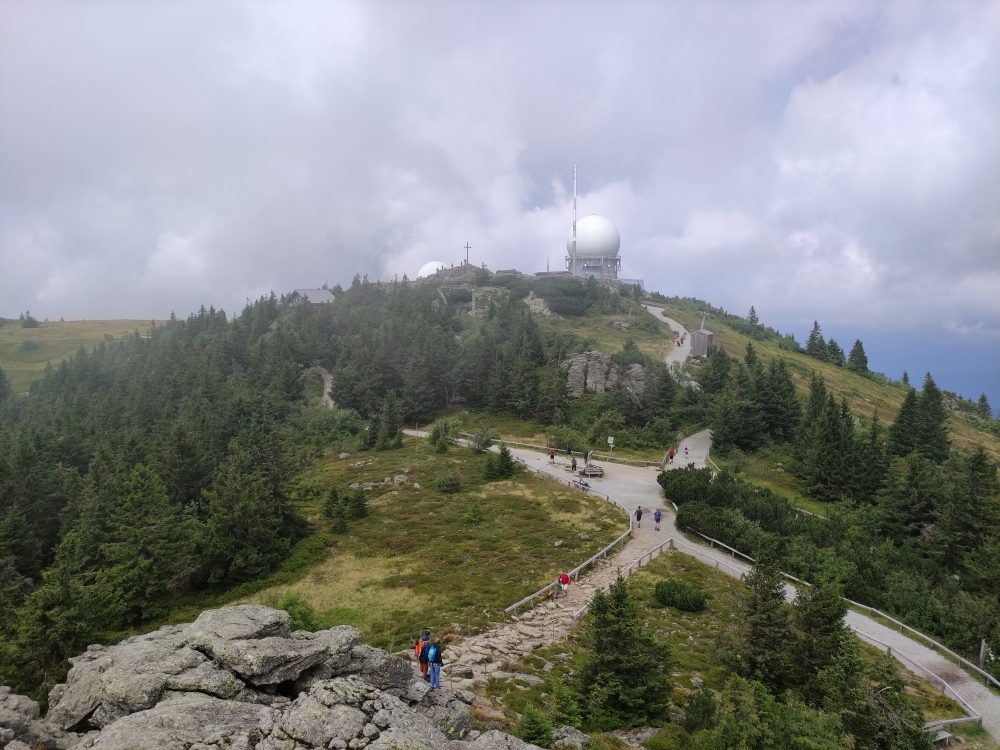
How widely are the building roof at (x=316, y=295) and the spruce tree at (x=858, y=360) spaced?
359 feet

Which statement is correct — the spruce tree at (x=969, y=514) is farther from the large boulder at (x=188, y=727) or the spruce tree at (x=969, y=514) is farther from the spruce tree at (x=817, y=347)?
the spruce tree at (x=817, y=347)

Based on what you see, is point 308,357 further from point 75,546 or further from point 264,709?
point 264,709

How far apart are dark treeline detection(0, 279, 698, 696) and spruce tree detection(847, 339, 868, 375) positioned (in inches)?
1805

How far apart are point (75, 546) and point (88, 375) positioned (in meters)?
79.4

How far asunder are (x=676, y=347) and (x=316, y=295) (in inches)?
3275

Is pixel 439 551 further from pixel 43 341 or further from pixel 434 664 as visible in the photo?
pixel 43 341

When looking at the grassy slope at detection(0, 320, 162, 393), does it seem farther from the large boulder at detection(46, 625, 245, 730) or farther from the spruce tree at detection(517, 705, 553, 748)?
the spruce tree at detection(517, 705, 553, 748)

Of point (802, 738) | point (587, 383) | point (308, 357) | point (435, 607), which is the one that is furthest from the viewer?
point (308, 357)

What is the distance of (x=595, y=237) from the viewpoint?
365 ft

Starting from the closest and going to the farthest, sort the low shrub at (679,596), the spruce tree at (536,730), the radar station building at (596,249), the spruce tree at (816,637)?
the spruce tree at (536,730) → the spruce tree at (816,637) → the low shrub at (679,596) → the radar station building at (596,249)

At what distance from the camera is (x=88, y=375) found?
92500mm

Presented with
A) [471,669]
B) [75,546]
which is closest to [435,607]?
[471,669]

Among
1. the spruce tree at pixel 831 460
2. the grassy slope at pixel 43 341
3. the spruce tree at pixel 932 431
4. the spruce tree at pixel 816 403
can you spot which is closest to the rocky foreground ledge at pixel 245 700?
the spruce tree at pixel 831 460

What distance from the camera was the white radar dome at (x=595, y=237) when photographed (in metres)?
111
